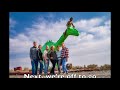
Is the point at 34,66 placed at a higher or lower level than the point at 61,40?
lower

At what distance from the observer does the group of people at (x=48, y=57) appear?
5.43 meters

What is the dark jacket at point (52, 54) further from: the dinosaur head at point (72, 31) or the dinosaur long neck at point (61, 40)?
the dinosaur head at point (72, 31)

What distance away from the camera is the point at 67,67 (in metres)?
→ 5.40

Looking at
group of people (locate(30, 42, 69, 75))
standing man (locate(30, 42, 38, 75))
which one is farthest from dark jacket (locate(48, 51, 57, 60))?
standing man (locate(30, 42, 38, 75))

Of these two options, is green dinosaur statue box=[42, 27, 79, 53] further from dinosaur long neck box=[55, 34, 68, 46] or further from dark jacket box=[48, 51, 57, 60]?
dark jacket box=[48, 51, 57, 60]

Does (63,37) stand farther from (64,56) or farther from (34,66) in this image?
(34,66)

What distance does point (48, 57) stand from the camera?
18.0 ft

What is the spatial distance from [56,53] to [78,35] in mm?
507

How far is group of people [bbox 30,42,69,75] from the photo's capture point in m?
5.43

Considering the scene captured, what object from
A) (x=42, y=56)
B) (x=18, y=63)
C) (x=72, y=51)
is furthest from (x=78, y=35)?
(x=18, y=63)

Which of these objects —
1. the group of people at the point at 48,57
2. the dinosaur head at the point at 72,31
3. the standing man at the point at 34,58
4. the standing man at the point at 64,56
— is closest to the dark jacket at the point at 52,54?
the group of people at the point at 48,57

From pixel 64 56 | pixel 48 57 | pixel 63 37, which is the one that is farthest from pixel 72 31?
pixel 48 57
